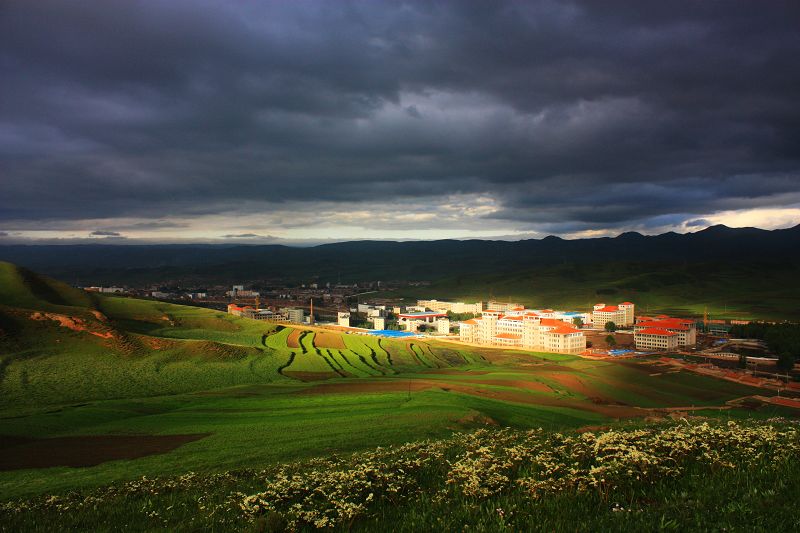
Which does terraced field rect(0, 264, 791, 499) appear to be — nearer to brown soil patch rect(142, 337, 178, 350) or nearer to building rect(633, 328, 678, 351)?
brown soil patch rect(142, 337, 178, 350)

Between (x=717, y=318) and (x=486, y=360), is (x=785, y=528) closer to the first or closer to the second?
(x=486, y=360)

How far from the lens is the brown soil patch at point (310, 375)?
64.1m

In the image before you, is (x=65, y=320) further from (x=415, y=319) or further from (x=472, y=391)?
(x=415, y=319)

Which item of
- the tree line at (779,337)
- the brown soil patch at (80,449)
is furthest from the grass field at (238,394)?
the tree line at (779,337)

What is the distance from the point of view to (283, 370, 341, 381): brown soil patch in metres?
64.1

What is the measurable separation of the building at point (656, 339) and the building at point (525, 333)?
47.8ft

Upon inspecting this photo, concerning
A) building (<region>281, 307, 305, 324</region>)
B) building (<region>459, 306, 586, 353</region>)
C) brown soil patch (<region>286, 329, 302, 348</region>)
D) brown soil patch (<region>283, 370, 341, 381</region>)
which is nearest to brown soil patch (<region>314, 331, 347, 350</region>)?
brown soil patch (<region>286, 329, 302, 348</region>)

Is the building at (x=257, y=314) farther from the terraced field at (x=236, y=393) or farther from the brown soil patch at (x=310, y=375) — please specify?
the brown soil patch at (x=310, y=375)

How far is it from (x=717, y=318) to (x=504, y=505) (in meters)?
176

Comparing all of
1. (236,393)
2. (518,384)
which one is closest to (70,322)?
(236,393)

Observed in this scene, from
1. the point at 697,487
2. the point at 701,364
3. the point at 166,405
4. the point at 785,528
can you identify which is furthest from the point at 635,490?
the point at 701,364

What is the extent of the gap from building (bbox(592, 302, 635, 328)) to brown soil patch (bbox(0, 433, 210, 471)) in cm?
14907

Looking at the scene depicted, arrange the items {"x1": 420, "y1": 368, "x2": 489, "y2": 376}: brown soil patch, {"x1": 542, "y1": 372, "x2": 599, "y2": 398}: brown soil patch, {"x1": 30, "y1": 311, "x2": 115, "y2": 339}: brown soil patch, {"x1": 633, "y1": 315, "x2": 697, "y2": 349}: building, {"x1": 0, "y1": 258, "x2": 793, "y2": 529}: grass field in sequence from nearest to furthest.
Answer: {"x1": 0, "y1": 258, "x2": 793, "y2": 529}: grass field, {"x1": 542, "y1": 372, "x2": 599, "y2": 398}: brown soil patch, {"x1": 30, "y1": 311, "x2": 115, "y2": 339}: brown soil patch, {"x1": 420, "y1": 368, "x2": 489, "y2": 376}: brown soil patch, {"x1": 633, "y1": 315, "x2": 697, "y2": 349}: building

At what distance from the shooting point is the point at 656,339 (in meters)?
113
